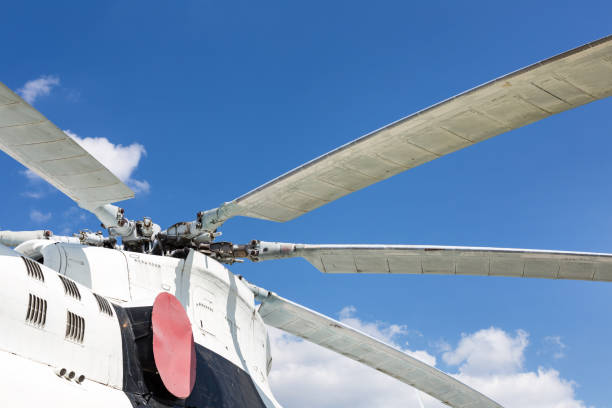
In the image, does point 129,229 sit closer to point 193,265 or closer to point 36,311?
point 193,265

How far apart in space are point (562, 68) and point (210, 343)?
525 centimetres

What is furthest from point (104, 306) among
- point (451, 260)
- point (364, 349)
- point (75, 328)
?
point (364, 349)

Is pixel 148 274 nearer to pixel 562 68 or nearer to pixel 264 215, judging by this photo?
pixel 264 215

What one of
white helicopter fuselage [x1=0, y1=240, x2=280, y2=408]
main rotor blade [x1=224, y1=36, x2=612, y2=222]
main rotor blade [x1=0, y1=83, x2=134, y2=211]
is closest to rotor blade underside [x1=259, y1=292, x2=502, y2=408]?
white helicopter fuselage [x1=0, y1=240, x2=280, y2=408]

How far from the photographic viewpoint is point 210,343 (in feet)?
25.5

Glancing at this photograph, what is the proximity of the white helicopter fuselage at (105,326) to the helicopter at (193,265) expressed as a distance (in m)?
0.02

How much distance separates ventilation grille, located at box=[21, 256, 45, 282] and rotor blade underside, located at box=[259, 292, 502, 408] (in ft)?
17.3

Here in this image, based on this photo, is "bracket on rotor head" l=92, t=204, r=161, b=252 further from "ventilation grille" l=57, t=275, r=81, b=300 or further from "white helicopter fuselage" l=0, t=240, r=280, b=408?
"ventilation grille" l=57, t=275, r=81, b=300

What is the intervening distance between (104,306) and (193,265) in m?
2.07

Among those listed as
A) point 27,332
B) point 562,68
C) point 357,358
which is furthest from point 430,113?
point 357,358

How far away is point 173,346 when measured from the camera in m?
6.77

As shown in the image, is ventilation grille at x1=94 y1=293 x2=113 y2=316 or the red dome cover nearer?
ventilation grille at x1=94 y1=293 x2=113 y2=316

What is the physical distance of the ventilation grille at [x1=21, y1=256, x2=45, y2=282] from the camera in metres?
5.29

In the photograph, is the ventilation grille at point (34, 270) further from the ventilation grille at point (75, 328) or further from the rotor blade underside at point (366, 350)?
the rotor blade underside at point (366, 350)
